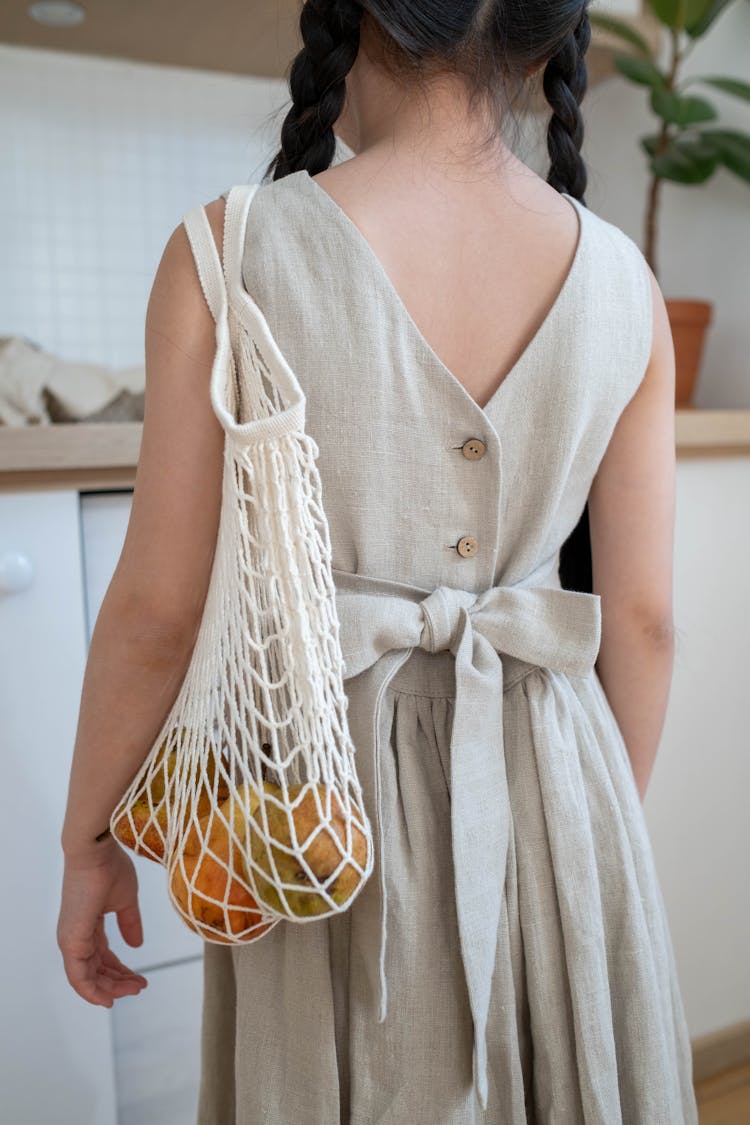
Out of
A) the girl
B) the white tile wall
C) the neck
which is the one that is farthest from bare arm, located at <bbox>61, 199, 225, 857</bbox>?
the white tile wall

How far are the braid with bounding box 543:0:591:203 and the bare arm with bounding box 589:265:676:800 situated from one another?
0.14 metres

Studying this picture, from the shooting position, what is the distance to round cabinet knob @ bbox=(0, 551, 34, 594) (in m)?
0.97

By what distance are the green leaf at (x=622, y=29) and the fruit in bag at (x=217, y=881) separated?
4.30 feet

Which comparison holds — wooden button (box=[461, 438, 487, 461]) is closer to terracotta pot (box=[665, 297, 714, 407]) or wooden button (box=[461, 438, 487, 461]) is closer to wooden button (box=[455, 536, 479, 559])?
wooden button (box=[455, 536, 479, 559])

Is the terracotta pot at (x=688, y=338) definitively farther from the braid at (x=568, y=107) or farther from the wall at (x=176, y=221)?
the braid at (x=568, y=107)

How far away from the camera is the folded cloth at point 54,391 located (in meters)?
1.15

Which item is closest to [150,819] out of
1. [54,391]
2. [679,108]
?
[54,391]

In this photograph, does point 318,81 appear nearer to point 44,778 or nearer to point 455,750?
point 455,750

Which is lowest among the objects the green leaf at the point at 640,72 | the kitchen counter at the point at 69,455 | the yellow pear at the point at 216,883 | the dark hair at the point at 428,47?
the yellow pear at the point at 216,883

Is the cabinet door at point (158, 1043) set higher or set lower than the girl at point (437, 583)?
lower

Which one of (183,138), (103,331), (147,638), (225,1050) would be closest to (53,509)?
(147,638)

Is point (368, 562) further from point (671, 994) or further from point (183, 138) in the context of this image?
point (183, 138)

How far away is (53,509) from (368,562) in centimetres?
48

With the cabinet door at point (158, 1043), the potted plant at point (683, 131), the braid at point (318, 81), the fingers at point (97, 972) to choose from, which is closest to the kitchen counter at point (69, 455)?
the braid at point (318, 81)
